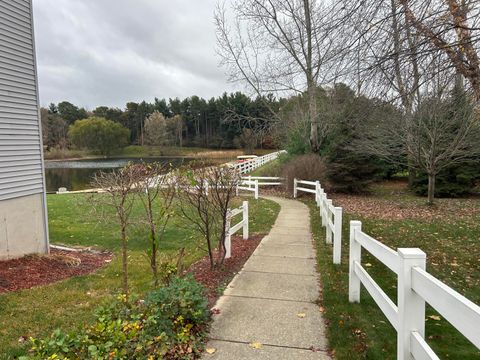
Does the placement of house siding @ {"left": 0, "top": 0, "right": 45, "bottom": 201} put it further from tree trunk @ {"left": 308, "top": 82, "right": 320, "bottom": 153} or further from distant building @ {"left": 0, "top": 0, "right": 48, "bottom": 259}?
tree trunk @ {"left": 308, "top": 82, "right": 320, "bottom": 153}

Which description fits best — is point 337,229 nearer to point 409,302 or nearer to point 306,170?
point 409,302

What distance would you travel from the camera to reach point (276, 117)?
22.5m

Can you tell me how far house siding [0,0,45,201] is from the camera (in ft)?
22.0

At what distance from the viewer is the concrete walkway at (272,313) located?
10.9ft

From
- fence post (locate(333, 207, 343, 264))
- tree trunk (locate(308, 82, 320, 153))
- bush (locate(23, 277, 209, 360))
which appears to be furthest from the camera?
tree trunk (locate(308, 82, 320, 153))

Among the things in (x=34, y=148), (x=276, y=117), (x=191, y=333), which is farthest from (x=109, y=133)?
(x=191, y=333)

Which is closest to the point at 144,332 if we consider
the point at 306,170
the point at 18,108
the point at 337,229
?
the point at 337,229

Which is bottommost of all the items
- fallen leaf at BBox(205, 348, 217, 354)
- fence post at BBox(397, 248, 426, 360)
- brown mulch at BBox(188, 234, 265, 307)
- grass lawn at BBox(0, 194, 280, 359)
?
grass lawn at BBox(0, 194, 280, 359)

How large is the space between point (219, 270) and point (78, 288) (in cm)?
224

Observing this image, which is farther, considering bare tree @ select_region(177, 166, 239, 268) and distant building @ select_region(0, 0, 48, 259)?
distant building @ select_region(0, 0, 48, 259)

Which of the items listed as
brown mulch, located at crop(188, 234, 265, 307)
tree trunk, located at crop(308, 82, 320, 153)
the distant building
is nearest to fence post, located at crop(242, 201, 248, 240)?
brown mulch, located at crop(188, 234, 265, 307)

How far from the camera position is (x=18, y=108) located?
7078mm

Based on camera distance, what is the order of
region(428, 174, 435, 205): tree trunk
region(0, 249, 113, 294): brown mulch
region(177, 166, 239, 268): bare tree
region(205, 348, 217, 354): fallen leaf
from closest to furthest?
1. region(205, 348, 217, 354): fallen leaf
2. region(177, 166, 239, 268): bare tree
3. region(0, 249, 113, 294): brown mulch
4. region(428, 174, 435, 205): tree trunk

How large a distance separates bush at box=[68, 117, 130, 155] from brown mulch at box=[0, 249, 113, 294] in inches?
2825
